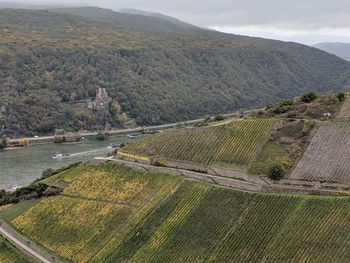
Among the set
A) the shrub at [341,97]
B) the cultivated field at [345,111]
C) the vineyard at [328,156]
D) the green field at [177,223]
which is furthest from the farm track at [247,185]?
the shrub at [341,97]

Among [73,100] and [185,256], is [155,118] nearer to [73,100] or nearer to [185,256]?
[73,100]

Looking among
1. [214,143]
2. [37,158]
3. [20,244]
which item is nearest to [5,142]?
[37,158]

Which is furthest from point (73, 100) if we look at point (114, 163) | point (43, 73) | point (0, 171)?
point (114, 163)

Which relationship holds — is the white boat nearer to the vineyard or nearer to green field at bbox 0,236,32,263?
green field at bbox 0,236,32,263

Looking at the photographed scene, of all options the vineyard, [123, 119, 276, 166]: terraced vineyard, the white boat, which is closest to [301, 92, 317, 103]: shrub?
[123, 119, 276, 166]: terraced vineyard

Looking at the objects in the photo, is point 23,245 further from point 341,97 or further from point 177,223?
point 341,97

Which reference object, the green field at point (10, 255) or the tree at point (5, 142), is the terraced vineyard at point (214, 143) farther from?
the tree at point (5, 142)
